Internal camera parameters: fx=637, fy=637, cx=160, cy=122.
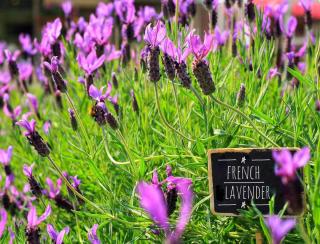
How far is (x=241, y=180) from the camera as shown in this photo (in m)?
1.30

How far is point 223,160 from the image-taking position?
1.30 metres

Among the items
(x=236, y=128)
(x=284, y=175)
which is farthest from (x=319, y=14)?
(x=284, y=175)

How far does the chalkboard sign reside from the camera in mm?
1282

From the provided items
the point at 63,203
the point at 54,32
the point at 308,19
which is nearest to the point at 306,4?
the point at 308,19

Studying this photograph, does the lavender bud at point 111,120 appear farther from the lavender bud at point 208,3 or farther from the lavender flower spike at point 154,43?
the lavender bud at point 208,3

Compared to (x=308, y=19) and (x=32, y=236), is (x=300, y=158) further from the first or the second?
(x=308, y=19)

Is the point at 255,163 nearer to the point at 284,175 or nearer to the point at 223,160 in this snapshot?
the point at 223,160

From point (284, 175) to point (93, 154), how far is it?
855 millimetres

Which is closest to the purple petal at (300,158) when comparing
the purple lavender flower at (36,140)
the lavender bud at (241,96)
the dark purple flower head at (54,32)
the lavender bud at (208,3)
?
the lavender bud at (241,96)

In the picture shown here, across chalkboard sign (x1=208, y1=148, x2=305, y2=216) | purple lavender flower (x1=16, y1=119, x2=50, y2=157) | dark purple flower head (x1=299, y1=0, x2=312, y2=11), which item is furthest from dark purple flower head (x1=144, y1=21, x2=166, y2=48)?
dark purple flower head (x1=299, y1=0, x2=312, y2=11)

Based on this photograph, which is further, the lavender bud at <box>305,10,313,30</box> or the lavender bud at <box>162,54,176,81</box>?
the lavender bud at <box>305,10,313,30</box>

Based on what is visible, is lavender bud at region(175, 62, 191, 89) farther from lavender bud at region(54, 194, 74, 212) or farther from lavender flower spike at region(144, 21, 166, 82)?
lavender bud at region(54, 194, 74, 212)

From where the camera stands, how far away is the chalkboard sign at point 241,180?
4.21 feet

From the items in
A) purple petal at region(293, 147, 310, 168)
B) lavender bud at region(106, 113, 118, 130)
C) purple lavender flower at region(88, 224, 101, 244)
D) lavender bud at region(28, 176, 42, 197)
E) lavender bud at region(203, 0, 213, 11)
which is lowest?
purple lavender flower at region(88, 224, 101, 244)
